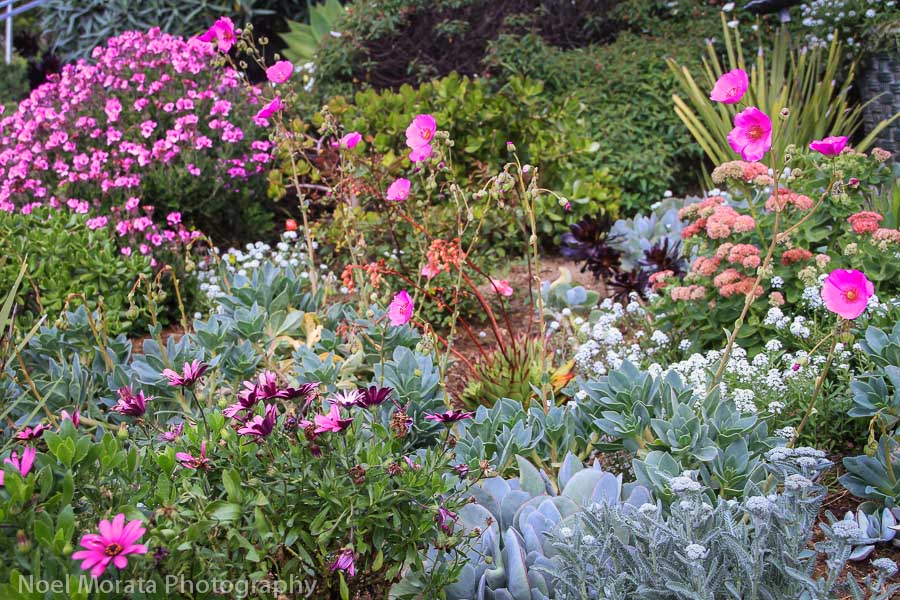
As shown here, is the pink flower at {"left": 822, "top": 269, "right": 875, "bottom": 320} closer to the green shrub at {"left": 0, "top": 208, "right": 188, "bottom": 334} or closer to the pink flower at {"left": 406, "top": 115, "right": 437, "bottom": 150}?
the pink flower at {"left": 406, "top": 115, "right": 437, "bottom": 150}

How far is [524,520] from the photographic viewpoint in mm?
1951

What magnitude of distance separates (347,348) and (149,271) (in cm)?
154

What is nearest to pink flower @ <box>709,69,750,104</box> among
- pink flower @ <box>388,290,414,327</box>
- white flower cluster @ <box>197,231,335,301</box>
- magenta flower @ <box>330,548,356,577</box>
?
pink flower @ <box>388,290,414,327</box>

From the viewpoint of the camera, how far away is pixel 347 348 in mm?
2941

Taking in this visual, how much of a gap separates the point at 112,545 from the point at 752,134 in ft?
5.56

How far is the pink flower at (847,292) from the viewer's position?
187cm

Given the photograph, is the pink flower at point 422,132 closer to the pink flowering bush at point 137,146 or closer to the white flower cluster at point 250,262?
the white flower cluster at point 250,262

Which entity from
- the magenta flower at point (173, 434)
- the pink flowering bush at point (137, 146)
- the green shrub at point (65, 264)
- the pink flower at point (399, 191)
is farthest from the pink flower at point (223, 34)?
the magenta flower at point (173, 434)

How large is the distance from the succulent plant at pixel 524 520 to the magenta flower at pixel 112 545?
74cm

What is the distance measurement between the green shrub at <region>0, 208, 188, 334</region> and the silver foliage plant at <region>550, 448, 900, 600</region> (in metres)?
2.47

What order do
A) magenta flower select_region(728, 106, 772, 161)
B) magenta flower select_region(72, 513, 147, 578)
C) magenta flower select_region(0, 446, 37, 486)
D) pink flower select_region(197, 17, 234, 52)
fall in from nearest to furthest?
magenta flower select_region(72, 513, 147, 578), magenta flower select_region(0, 446, 37, 486), magenta flower select_region(728, 106, 772, 161), pink flower select_region(197, 17, 234, 52)

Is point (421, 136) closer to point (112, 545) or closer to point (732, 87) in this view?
point (732, 87)

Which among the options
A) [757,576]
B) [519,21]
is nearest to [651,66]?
[519,21]

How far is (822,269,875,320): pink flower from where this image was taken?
1.87m
